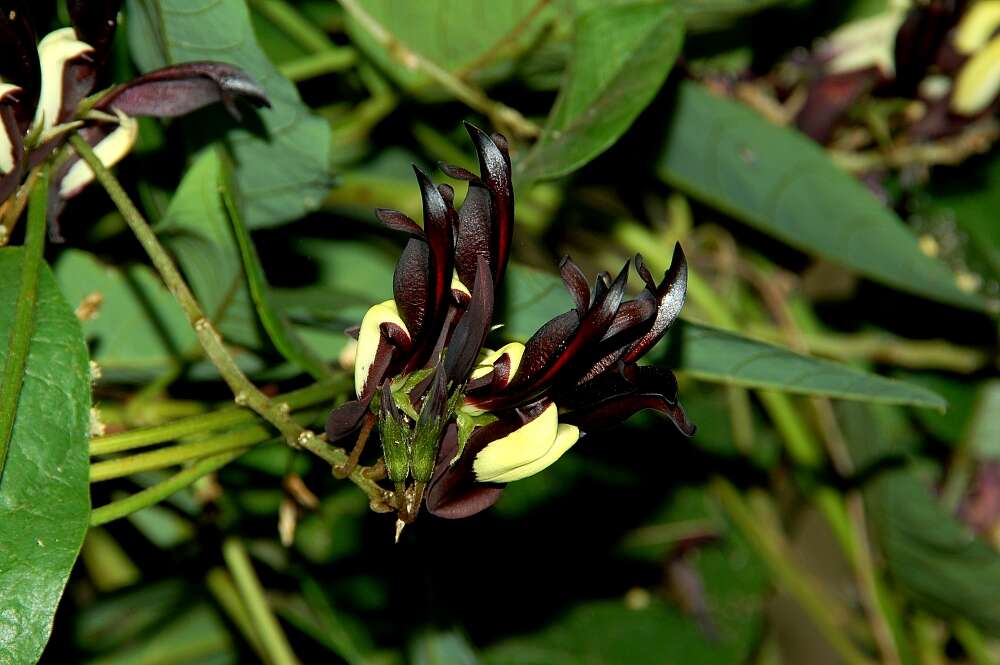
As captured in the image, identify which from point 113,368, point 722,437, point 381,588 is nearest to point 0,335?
point 113,368

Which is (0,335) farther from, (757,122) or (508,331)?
(757,122)

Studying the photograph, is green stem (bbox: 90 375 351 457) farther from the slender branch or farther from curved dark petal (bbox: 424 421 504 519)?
the slender branch

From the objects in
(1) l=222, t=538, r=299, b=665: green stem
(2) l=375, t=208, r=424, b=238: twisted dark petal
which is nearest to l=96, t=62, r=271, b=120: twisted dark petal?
(2) l=375, t=208, r=424, b=238: twisted dark petal

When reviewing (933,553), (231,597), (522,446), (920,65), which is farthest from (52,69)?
(933,553)

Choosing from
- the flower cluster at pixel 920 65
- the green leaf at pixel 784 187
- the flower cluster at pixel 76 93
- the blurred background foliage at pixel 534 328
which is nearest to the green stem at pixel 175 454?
the blurred background foliage at pixel 534 328

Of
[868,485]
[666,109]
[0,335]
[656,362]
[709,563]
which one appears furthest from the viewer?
[709,563]

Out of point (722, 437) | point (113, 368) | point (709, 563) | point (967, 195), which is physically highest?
point (113, 368)
